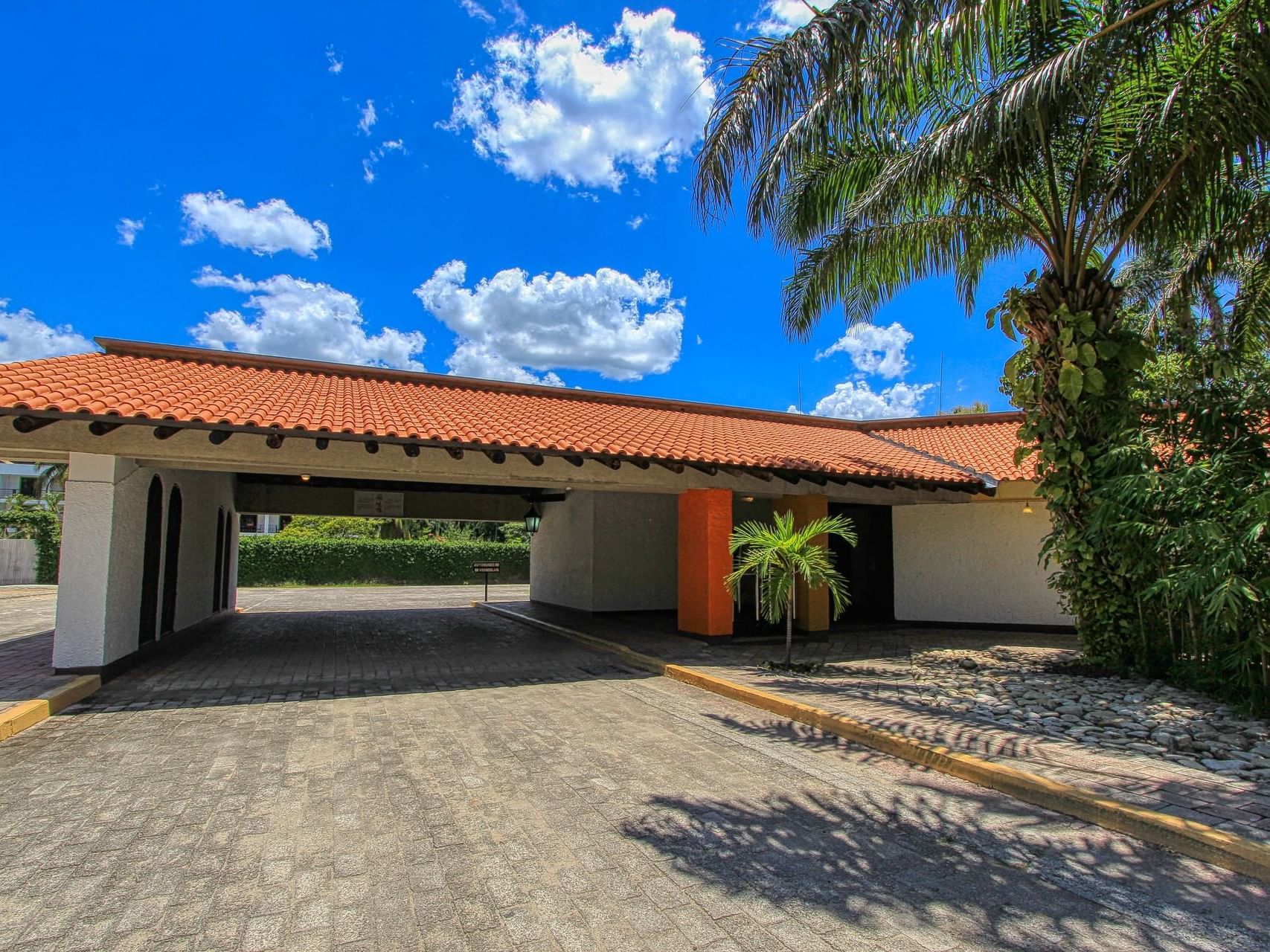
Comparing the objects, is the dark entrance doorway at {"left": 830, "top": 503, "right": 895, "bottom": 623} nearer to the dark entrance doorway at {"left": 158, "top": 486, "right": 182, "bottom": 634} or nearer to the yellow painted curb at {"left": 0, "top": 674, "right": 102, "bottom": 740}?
the dark entrance doorway at {"left": 158, "top": 486, "right": 182, "bottom": 634}

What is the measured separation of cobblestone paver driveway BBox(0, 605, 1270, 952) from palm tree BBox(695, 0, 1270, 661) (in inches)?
208

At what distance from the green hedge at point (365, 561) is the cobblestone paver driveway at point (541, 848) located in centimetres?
2725

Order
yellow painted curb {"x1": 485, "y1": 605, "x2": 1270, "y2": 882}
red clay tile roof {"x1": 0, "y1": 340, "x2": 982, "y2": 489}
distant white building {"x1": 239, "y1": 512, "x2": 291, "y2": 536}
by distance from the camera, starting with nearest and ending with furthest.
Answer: yellow painted curb {"x1": 485, "y1": 605, "x2": 1270, "y2": 882} < red clay tile roof {"x1": 0, "y1": 340, "x2": 982, "y2": 489} < distant white building {"x1": 239, "y1": 512, "x2": 291, "y2": 536}

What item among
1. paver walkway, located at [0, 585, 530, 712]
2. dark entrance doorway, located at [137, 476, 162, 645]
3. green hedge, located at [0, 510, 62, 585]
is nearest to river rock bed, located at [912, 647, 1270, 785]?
paver walkway, located at [0, 585, 530, 712]

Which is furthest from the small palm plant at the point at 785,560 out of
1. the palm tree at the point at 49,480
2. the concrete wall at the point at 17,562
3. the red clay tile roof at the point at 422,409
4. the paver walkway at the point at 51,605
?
the palm tree at the point at 49,480

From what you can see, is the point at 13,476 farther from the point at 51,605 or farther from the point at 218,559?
the point at 218,559

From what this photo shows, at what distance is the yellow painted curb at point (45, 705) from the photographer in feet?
19.5

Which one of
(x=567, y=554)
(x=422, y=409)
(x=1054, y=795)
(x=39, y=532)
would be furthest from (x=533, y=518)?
(x=39, y=532)

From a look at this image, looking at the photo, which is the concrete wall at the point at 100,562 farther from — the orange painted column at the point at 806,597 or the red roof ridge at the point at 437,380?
the orange painted column at the point at 806,597

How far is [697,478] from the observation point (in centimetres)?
1202

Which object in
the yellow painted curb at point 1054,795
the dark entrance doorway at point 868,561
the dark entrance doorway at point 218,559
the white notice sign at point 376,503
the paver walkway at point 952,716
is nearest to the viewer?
the yellow painted curb at point 1054,795

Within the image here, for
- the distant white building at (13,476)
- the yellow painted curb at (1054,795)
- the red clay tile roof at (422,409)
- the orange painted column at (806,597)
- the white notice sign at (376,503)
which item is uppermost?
the distant white building at (13,476)

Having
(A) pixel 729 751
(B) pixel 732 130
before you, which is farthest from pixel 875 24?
(A) pixel 729 751

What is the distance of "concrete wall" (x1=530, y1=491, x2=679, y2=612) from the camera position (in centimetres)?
1661
